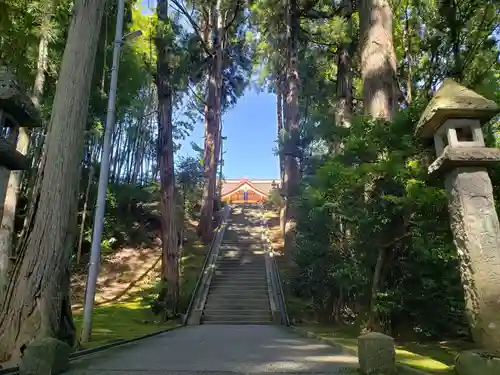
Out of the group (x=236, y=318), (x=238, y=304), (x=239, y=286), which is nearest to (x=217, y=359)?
(x=236, y=318)

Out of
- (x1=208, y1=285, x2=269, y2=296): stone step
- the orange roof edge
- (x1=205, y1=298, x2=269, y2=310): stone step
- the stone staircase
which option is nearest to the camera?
the stone staircase

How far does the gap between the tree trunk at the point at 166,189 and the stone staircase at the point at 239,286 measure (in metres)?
1.19

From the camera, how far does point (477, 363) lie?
343 centimetres

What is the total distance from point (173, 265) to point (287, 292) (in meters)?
3.97

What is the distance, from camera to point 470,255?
4.21 meters

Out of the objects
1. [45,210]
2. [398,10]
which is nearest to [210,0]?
[398,10]

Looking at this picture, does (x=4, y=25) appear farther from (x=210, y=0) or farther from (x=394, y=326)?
(x=394, y=326)

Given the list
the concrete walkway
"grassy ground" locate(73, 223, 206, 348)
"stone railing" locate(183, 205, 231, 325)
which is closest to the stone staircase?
"stone railing" locate(183, 205, 231, 325)

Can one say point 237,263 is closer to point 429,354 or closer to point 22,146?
point 22,146

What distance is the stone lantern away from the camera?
196 inches

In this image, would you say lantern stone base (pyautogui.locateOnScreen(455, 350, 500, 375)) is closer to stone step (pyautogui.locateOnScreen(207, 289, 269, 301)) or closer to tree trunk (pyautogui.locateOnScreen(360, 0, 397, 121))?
tree trunk (pyautogui.locateOnScreen(360, 0, 397, 121))

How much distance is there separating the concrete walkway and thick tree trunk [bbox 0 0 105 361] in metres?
0.72

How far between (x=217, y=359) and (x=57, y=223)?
8.45 feet

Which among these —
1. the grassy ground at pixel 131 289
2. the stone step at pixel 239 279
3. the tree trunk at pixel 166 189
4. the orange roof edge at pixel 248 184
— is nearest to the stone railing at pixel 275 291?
the stone step at pixel 239 279
